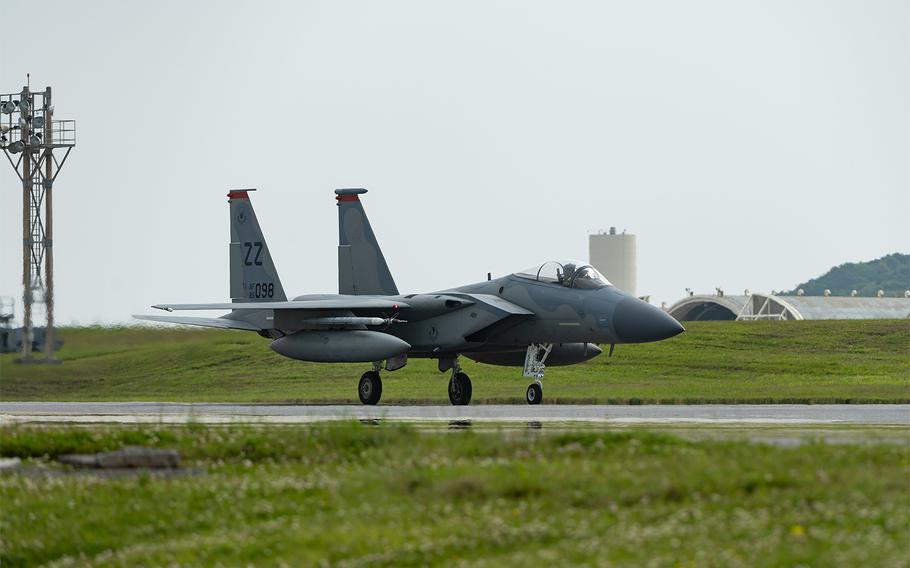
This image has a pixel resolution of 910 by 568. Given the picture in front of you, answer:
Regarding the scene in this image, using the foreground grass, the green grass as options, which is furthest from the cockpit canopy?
the foreground grass

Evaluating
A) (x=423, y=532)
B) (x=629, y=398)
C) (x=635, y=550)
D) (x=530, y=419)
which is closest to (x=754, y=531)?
(x=635, y=550)

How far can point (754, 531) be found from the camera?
9.38m

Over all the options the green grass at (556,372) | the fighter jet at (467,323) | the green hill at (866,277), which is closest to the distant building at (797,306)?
the green grass at (556,372)

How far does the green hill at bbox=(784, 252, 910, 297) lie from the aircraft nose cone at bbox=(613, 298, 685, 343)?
159042mm

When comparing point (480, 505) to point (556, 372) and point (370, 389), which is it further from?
point (556, 372)

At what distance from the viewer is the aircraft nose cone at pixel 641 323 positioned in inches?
1088

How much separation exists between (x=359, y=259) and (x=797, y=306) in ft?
180

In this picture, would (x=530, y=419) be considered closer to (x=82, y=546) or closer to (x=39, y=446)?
(x=39, y=446)

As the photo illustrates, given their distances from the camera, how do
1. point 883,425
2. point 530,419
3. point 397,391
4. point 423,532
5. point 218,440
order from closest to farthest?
point 423,532, point 218,440, point 883,425, point 530,419, point 397,391

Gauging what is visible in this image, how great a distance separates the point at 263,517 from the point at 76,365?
2042 cm

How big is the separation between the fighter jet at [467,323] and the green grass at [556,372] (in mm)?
1441

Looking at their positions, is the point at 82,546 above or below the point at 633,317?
below

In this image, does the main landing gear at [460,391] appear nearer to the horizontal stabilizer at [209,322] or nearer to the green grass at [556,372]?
the green grass at [556,372]

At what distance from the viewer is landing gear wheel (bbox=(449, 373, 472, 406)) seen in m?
30.0
